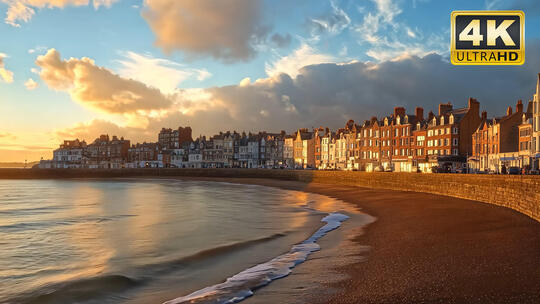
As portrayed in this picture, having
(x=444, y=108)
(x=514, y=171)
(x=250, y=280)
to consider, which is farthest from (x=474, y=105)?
(x=250, y=280)

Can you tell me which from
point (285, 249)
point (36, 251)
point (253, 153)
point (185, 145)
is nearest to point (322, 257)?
point (285, 249)

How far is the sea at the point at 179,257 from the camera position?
34.5 feet

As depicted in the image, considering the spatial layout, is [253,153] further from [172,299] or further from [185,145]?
[172,299]

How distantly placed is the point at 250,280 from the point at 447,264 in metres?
5.55

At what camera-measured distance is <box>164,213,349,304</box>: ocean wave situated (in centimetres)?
970

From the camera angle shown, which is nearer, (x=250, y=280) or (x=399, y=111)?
(x=250, y=280)

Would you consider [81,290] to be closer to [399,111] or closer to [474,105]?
[474,105]

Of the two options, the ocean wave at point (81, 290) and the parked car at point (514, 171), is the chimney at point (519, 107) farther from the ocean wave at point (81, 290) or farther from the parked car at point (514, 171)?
the ocean wave at point (81, 290)

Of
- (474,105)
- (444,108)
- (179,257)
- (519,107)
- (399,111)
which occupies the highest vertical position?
(399,111)

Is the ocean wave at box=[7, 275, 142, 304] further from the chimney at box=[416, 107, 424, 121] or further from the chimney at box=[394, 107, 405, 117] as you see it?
the chimney at box=[394, 107, 405, 117]

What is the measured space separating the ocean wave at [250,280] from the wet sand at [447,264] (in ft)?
6.00

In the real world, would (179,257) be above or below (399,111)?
below

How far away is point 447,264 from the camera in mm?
11531

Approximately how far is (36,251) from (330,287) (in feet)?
43.5
